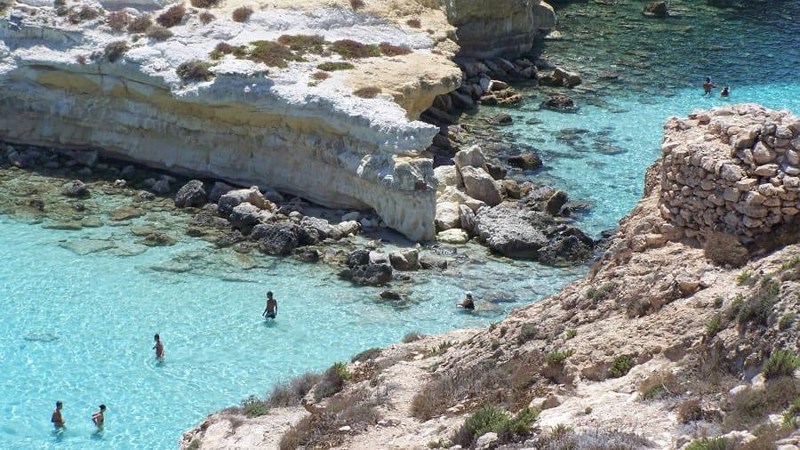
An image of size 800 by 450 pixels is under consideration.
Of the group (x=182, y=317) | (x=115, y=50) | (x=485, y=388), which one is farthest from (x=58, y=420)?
(x=115, y=50)

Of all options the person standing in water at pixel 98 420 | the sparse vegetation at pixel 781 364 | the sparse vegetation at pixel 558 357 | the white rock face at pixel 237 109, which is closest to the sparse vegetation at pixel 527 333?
the sparse vegetation at pixel 558 357

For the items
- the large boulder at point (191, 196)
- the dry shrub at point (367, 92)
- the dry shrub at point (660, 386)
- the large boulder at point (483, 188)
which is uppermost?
the dry shrub at point (660, 386)

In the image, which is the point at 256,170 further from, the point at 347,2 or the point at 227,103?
the point at 347,2

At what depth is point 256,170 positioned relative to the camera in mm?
44438

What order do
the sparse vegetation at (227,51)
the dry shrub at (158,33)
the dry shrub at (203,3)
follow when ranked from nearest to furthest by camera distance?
the sparse vegetation at (227,51) → the dry shrub at (158,33) → the dry shrub at (203,3)

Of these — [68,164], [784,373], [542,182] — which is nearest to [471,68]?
[542,182]

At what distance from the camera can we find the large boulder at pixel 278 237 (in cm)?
3850

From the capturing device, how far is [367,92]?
42.8 m

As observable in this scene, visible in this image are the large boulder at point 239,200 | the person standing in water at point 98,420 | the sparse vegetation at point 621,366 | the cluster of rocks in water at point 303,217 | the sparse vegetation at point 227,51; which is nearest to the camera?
the sparse vegetation at point 621,366

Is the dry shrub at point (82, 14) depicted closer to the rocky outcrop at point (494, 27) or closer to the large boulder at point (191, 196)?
the large boulder at point (191, 196)

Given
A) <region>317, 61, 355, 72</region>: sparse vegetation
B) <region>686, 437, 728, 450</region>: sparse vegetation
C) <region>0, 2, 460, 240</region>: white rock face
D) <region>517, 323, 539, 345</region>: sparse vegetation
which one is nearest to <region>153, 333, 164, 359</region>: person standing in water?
<region>0, 2, 460, 240</region>: white rock face

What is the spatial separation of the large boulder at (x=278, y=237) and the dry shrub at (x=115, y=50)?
11080mm

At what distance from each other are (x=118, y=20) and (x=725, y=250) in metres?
33.2

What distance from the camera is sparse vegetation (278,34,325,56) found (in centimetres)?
4603
